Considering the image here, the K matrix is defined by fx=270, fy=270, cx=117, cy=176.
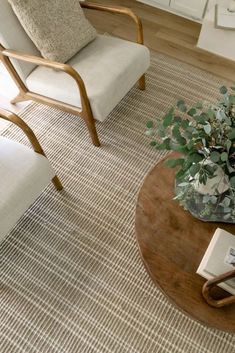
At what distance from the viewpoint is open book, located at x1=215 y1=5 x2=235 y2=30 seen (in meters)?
2.01

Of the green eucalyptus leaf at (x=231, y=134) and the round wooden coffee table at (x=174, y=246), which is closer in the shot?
the green eucalyptus leaf at (x=231, y=134)

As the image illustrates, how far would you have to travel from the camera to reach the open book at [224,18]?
201 centimetres

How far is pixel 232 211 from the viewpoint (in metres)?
0.93

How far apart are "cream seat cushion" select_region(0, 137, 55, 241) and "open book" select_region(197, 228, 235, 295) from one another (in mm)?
792

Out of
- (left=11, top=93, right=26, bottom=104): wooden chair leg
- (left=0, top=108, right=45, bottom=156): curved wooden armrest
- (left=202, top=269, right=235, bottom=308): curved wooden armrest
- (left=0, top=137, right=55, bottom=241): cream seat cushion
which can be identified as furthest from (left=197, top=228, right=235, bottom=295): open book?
(left=11, top=93, right=26, bottom=104): wooden chair leg

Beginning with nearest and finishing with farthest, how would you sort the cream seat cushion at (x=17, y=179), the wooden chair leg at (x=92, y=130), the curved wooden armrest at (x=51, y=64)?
the cream seat cushion at (x=17, y=179)
the curved wooden armrest at (x=51, y=64)
the wooden chair leg at (x=92, y=130)

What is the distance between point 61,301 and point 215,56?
7.04 feet

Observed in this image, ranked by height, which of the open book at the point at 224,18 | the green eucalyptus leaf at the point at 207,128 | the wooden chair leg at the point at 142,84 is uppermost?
the green eucalyptus leaf at the point at 207,128

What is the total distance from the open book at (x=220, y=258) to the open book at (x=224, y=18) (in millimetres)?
1719

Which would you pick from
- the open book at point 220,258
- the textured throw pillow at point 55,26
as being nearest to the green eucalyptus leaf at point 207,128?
the open book at point 220,258

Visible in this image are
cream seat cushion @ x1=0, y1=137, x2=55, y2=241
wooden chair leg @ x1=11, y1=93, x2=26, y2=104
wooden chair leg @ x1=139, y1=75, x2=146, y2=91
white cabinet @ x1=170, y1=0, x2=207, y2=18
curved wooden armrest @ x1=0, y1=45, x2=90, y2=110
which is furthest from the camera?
white cabinet @ x1=170, y1=0, x2=207, y2=18

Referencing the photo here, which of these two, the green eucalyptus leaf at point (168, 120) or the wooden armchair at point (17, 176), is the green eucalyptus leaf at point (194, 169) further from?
the wooden armchair at point (17, 176)

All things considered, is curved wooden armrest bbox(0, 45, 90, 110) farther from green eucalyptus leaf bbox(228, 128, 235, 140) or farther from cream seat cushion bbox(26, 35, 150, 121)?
green eucalyptus leaf bbox(228, 128, 235, 140)

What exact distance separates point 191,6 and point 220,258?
2.39 meters
